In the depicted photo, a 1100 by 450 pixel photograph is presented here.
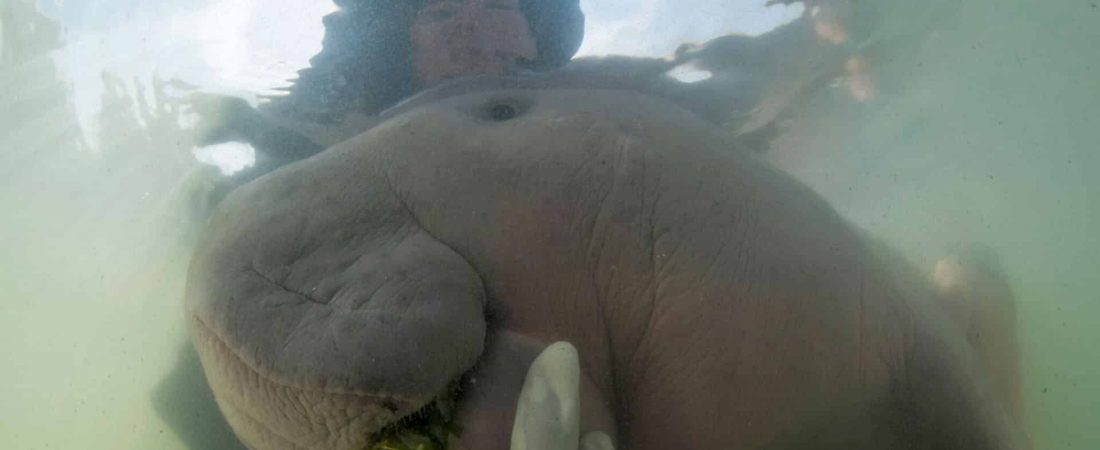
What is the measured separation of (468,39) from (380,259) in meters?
1.96

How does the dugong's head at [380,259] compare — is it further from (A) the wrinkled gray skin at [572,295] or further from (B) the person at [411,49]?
(B) the person at [411,49]

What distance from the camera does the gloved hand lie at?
1590 mm

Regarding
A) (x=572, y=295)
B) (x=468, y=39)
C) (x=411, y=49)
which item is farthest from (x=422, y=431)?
(x=468, y=39)

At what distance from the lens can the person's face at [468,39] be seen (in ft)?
11.1

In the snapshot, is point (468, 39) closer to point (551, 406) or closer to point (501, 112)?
point (501, 112)

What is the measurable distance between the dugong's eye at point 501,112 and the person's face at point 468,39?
0.77 metres

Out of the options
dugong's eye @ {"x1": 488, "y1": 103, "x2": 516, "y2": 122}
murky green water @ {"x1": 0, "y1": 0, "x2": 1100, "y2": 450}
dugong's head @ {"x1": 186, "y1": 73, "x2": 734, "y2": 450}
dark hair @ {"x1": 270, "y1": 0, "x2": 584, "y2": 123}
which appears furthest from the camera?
murky green water @ {"x1": 0, "y1": 0, "x2": 1100, "y2": 450}

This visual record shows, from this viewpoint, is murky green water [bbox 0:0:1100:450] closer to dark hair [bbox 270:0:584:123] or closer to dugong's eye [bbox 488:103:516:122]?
dark hair [bbox 270:0:584:123]

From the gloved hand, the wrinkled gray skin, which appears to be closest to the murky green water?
the wrinkled gray skin

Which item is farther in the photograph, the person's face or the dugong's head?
the person's face

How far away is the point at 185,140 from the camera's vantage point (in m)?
5.02

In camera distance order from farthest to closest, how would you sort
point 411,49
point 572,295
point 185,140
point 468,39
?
point 185,140 → point 468,39 → point 411,49 → point 572,295

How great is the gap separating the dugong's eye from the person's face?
2.52ft

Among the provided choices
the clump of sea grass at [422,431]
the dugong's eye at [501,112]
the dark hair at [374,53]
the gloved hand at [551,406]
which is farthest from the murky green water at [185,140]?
the gloved hand at [551,406]
